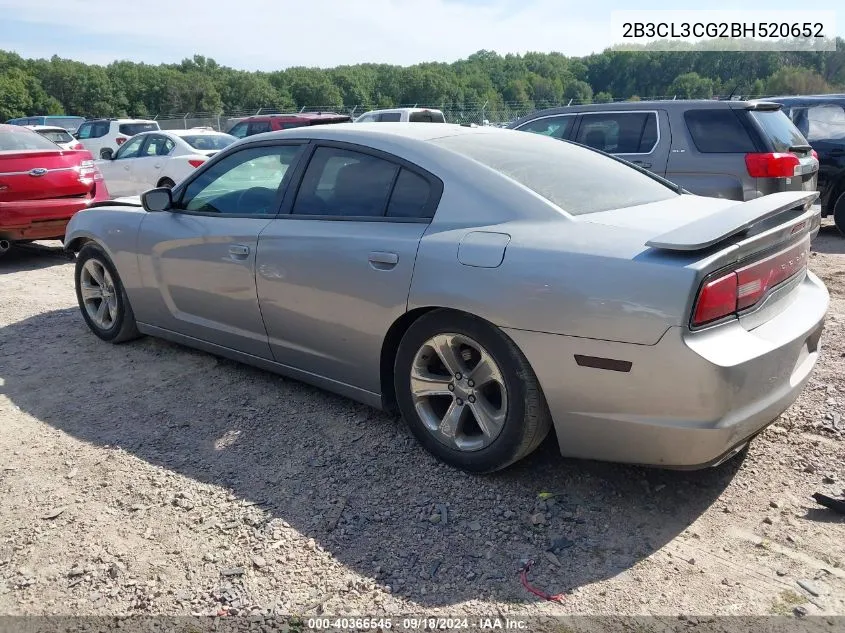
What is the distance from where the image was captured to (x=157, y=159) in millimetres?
12266

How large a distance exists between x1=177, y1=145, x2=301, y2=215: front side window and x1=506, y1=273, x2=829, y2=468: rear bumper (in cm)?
182

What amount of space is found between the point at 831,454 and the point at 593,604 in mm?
1615

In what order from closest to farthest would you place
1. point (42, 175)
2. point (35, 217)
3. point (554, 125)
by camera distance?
point (35, 217)
point (42, 175)
point (554, 125)

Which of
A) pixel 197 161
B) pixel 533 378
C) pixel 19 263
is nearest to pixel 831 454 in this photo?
pixel 533 378

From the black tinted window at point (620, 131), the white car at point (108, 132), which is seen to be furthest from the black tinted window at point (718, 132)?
the white car at point (108, 132)

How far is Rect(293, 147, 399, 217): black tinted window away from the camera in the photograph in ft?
11.4

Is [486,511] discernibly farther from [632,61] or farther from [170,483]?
[632,61]

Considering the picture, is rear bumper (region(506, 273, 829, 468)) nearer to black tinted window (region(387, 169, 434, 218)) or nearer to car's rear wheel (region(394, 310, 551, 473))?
car's rear wheel (region(394, 310, 551, 473))

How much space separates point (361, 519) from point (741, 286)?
5.69 ft

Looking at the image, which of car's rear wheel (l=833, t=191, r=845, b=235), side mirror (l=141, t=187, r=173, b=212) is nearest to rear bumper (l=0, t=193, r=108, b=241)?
side mirror (l=141, t=187, r=173, b=212)

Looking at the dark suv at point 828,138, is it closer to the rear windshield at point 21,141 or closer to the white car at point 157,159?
the rear windshield at point 21,141

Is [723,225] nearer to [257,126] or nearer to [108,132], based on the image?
[257,126]

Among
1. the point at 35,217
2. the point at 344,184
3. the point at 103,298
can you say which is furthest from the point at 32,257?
the point at 344,184

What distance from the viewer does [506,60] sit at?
90250mm
